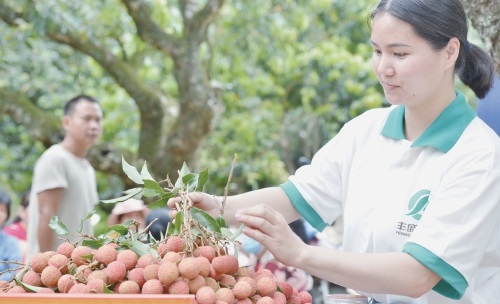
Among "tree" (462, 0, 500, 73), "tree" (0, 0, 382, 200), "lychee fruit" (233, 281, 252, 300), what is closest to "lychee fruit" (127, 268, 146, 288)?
"lychee fruit" (233, 281, 252, 300)

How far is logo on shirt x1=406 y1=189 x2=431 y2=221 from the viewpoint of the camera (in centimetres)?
215

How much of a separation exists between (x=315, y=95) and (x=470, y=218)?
10253mm

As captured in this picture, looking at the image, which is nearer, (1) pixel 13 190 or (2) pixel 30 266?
(2) pixel 30 266

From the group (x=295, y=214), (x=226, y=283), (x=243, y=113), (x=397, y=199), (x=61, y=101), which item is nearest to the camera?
(x=226, y=283)

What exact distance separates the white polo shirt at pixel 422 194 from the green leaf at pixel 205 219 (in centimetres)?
46

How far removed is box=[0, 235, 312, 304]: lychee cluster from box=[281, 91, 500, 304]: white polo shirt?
0.37 meters

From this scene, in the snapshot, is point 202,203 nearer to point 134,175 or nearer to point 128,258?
point 134,175

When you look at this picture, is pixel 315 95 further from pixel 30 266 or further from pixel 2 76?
pixel 30 266

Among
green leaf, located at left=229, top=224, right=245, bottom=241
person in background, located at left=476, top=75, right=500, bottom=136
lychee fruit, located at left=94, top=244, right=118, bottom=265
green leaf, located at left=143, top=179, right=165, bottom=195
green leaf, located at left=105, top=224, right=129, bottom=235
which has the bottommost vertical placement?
lychee fruit, located at left=94, top=244, right=118, bottom=265

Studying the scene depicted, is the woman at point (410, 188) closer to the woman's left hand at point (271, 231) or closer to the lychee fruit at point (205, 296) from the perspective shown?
the woman's left hand at point (271, 231)

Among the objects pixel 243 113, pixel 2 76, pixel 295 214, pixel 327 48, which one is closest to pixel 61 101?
pixel 2 76

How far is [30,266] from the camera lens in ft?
6.42

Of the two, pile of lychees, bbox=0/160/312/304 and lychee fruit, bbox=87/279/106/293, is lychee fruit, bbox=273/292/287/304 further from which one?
lychee fruit, bbox=87/279/106/293

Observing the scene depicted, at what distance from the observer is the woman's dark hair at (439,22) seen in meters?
2.12
